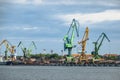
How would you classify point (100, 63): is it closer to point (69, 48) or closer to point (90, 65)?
point (90, 65)

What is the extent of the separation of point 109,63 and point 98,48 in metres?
14.2

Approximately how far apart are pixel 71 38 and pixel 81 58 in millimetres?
11011

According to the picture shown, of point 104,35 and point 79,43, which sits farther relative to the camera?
point 104,35

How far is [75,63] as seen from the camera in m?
189

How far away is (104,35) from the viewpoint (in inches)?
7446

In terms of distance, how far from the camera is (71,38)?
180 meters

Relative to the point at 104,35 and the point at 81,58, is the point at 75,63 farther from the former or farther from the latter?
the point at 104,35

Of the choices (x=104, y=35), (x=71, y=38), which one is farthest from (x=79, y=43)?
(x=104, y=35)

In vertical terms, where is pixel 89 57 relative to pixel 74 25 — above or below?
below

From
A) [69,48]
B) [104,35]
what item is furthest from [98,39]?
[69,48]

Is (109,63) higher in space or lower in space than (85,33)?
lower

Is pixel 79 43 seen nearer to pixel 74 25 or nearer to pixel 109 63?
pixel 74 25

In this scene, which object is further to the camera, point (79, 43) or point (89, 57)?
point (89, 57)

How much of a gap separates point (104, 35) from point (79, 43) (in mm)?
16278
